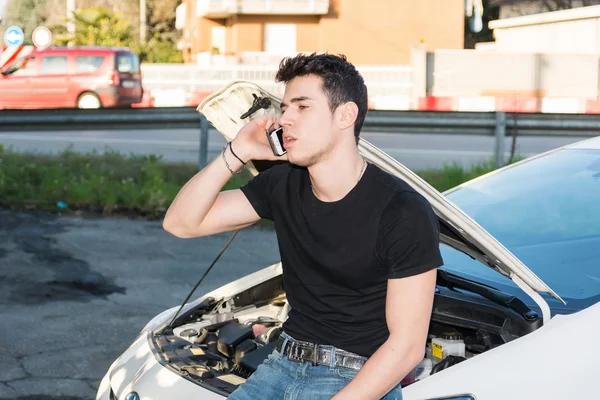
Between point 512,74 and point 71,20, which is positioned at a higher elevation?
point 71,20

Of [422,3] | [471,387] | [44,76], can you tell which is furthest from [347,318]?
[422,3]

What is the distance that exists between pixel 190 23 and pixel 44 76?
58.7ft

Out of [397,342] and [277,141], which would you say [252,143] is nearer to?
[277,141]

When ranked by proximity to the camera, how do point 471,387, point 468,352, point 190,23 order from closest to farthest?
point 471,387
point 468,352
point 190,23

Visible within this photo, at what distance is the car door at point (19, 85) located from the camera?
87.5 feet

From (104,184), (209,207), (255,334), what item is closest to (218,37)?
(104,184)

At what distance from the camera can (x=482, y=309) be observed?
320 cm

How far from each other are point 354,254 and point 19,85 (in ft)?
84.3

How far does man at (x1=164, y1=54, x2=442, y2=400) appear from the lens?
257cm

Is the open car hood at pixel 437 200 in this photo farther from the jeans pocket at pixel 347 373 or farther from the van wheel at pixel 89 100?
the van wheel at pixel 89 100

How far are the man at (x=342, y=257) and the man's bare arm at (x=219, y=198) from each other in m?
0.15

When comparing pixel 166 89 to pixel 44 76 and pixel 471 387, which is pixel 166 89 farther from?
pixel 471 387

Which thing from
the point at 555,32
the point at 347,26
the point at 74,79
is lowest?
the point at 74,79

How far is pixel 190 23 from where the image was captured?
1724 inches
